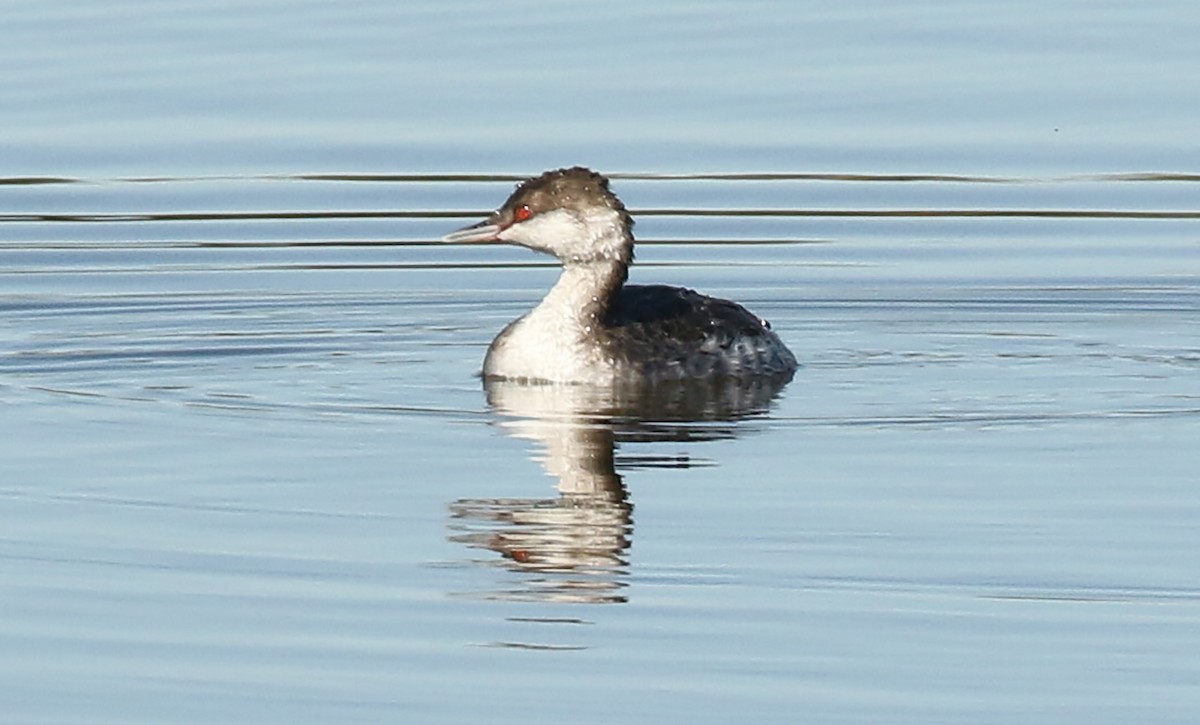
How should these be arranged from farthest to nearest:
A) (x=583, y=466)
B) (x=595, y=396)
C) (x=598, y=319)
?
(x=598, y=319) → (x=595, y=396) → (x=583, y=466)

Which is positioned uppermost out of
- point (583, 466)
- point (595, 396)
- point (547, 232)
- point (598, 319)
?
point (547, 232)

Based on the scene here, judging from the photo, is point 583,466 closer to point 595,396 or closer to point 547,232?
point 595,396

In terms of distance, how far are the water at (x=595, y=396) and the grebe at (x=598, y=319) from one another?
268 millimetres

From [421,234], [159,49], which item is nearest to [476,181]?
[421,234]

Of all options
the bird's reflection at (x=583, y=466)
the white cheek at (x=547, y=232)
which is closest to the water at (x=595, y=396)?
the bird's reflection at (x=583, y=466)

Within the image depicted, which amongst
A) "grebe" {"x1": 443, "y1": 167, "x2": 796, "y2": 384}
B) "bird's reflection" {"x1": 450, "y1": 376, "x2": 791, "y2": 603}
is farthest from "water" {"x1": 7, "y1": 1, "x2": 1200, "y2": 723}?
"grebe" {"x1": 443, "y1": 167, "x2": 796, "y2": 384}

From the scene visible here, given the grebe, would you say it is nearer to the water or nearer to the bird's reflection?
the bird's reflection

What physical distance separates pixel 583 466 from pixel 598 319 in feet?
7.78

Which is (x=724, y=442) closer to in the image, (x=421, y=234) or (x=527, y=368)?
(x=527, y=368)

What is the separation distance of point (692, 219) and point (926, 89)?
300cm

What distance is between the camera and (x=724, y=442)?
12961mm

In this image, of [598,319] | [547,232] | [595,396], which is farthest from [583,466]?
[547,232]

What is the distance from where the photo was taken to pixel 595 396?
14281 mm

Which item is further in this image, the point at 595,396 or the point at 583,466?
the point at 595,396
